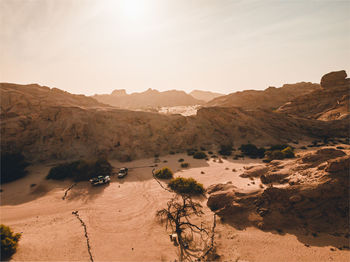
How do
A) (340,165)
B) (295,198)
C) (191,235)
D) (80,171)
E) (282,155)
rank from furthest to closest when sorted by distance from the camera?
(282,155) < (80,171) < (191,235) < (295,198) < (340,165)

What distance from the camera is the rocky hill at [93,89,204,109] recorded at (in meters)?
142

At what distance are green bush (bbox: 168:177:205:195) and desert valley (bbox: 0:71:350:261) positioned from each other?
684mm

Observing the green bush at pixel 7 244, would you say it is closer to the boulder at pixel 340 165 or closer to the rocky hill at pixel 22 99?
the boulder at pixel 340 165

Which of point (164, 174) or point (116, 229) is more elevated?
point (116, 229)

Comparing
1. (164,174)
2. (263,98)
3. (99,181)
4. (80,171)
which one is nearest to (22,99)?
(80,171)

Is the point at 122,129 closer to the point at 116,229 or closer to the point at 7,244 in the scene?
the point at 116,229

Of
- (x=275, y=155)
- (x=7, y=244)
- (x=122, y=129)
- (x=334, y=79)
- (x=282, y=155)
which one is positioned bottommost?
(x=275, y=155)

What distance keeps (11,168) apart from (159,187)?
901 inches

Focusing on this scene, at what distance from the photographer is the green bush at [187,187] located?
54.1 ft

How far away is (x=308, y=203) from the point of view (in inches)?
403

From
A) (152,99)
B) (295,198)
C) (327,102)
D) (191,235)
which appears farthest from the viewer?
(152,99)

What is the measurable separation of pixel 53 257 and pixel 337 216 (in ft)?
57.7

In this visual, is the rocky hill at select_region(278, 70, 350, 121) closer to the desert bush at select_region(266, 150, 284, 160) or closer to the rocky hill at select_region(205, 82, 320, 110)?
the rocky hill at select_region(205, 82, 320, 110)

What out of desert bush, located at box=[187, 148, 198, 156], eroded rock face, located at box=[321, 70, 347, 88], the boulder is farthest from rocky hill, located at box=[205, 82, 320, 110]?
the boulder
